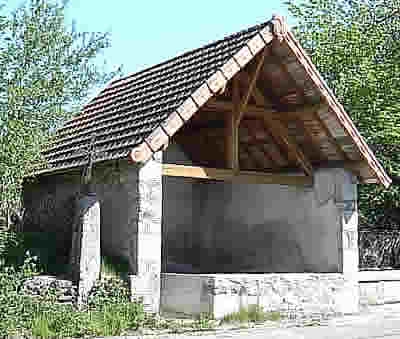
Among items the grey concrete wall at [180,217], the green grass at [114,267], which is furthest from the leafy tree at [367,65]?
the green grass at [114,267]

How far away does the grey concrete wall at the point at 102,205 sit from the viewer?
10.5m

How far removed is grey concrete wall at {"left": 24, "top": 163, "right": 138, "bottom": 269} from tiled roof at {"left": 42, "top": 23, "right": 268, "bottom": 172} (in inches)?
15.8

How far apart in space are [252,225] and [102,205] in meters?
3.89

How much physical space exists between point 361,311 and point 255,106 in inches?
167

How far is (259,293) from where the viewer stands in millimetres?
10406

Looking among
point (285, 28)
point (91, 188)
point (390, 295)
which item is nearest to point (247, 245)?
point (390, 295)

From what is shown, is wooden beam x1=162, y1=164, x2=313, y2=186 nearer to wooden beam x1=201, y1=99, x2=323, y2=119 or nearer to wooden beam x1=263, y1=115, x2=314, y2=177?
wooden beam x1=263, y1=115, x2=314, y2=177

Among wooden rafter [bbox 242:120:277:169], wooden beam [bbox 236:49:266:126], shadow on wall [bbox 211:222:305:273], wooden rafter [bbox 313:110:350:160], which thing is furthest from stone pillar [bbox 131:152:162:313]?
shadow on wall [bbox 211:222:305:273]

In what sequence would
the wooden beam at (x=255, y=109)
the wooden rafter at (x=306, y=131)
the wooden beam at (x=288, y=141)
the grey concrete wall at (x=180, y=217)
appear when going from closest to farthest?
the wooden beam at (x=255, y=109) → the wooden rafter at (x=306, y=131) → the wooden beam at (x=288, y=141) → the grey concrete wall at (x=180, y=217)

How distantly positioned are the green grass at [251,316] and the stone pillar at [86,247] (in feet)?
6.89

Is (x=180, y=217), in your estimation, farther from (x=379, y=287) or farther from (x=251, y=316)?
(x=251, y=316)

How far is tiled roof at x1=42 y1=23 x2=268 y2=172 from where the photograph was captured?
1060 cm

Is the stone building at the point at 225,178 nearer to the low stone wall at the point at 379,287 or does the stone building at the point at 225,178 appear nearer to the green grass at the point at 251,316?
the green grass at the point at 251,316

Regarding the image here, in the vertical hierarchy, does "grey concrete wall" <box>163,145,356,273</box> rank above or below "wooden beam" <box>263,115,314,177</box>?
below
